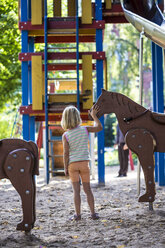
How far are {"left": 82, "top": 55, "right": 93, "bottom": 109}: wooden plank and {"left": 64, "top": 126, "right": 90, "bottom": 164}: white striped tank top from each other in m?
3.38

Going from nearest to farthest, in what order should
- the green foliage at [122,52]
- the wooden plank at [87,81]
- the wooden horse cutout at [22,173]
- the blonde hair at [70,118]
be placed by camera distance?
the wooden horse cutout at [22,173] → the blonde hair at [70,118] → the wooden plank at [87,81] → the green foliage at [122,52]

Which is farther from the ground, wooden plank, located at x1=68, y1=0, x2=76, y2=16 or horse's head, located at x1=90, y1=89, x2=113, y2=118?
wooden plank, located at x1=68, y1=0, x2=76, y2=16

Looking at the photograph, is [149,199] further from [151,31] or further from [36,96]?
[36,96]

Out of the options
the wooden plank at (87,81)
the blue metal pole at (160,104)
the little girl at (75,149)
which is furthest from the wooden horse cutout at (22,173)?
the blue metal pole at (160,104)

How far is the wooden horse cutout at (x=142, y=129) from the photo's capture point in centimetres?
560

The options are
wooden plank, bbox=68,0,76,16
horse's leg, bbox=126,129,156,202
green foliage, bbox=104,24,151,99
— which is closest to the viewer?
horse's leg, bbox=126,129,156,202

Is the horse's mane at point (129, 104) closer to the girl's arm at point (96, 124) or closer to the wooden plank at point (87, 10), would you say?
the girl's arm at point (96, 124)

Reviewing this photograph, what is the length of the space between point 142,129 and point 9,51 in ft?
28.3

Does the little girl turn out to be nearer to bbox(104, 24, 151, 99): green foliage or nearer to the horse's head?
the horse's head

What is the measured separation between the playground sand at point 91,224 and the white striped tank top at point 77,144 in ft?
2.60

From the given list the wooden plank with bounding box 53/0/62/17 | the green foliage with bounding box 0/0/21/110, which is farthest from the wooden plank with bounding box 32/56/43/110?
the green foliage with bounding box 0/0/21/110

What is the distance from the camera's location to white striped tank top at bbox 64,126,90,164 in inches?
210

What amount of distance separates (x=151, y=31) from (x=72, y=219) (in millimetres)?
3296

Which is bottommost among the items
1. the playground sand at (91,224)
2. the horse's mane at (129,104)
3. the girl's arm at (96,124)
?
the playground sand at (91,224)
